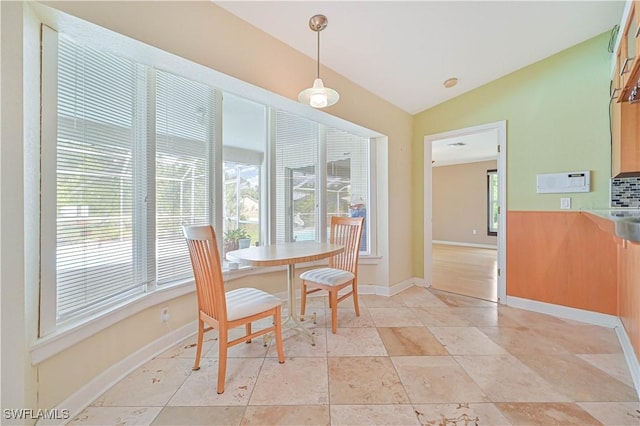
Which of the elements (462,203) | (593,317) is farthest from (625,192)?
(462,203)

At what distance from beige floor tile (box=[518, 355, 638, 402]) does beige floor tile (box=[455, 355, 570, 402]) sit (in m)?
0.06

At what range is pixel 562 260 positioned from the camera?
Answer: 262 centimetres

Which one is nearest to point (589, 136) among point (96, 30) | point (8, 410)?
point (96, 30)

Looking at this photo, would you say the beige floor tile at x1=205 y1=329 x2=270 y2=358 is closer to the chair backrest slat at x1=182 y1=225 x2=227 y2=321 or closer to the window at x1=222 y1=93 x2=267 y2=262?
the chair backrest slat at x1=182 y1=225 x2=227 y2=321

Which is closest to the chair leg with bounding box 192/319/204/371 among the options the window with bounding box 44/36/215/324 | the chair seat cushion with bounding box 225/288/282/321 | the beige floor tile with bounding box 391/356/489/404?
the chair seat cushion with bounding box 225/288/282/321

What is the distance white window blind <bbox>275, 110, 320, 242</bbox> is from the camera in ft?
9.93

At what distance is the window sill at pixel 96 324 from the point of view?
1.25 metres

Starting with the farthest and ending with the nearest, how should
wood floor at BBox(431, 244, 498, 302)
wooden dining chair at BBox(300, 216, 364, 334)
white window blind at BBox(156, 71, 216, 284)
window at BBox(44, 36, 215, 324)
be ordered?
wood floor at BBox(431, 244, 498, 302)
wooden dining chair at BBox(300, 216, 364, 334)
white window blind at BBox(156, 71, 216, 284)
window at BBox(44, 36, 215, 324)

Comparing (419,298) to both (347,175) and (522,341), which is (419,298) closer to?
(522,341)

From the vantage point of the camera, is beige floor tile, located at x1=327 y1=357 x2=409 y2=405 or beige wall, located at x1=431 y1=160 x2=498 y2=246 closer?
beige floor tile, located at x1=327 y1=357 x2=409 y2=405

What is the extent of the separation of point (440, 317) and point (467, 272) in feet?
7.28


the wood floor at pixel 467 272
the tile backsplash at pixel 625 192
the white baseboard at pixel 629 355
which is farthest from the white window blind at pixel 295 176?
the tile backsplash at pixel 625 192

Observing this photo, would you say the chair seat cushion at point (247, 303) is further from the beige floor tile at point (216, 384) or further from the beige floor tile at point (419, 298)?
the beige floor tile at point (419, 298)

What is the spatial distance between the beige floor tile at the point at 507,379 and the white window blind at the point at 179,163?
230 cm
